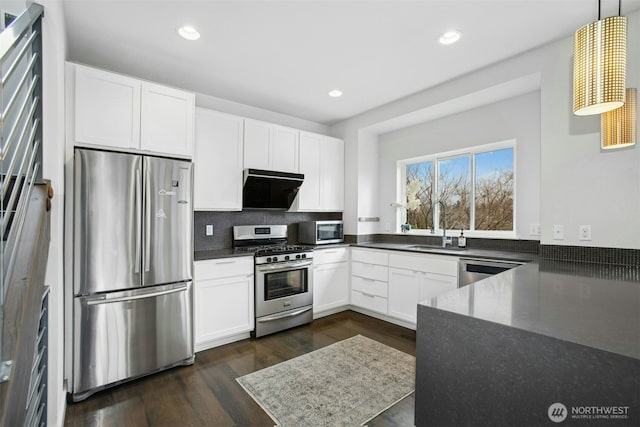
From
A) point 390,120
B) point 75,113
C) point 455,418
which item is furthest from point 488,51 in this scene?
point 75,113

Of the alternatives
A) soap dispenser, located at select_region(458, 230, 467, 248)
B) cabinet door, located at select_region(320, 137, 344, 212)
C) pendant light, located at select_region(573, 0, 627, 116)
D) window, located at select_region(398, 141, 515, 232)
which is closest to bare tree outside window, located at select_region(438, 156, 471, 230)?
window, located at select_region(398, 141, 515, 232)

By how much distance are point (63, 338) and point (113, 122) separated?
163 centimetres

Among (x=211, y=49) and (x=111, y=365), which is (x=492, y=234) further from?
(x=111, y=365)

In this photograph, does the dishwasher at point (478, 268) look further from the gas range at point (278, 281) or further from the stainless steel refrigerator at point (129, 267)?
the stainless steel refrigerator at point (129, 267)

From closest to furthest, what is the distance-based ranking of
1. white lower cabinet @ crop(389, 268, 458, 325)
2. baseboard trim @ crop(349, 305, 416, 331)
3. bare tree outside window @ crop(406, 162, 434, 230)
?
white lower cabinet @ crop(389, 268, 458, 325)
baseboard trim @ crop(349, 305, 416, 331)
bare tree outside window @ crop(406, 162, 434, 230)

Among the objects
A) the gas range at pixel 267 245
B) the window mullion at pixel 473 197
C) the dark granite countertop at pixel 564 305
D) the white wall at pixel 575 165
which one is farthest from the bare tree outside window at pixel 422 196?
the dark granite countertop at pixel 564 305

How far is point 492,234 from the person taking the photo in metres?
3.41

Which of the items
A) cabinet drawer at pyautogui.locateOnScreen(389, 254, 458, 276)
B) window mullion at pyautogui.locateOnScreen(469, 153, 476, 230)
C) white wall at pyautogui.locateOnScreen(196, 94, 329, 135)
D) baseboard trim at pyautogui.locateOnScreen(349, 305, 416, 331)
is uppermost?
white wall at pyautogui.locateOnScreen(196, 94, 329, 135)

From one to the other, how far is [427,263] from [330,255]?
4.06 ft

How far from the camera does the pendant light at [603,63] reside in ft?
4.62

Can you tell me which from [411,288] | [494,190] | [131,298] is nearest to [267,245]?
[131,298]

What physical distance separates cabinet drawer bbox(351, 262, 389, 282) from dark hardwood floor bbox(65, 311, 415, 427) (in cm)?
73

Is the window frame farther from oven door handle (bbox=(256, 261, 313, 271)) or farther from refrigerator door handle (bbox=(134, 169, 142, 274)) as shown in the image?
refrigerator door handle (bbox=(134, 169, 142, 274))

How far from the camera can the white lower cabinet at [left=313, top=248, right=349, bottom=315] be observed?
3.78 meters
